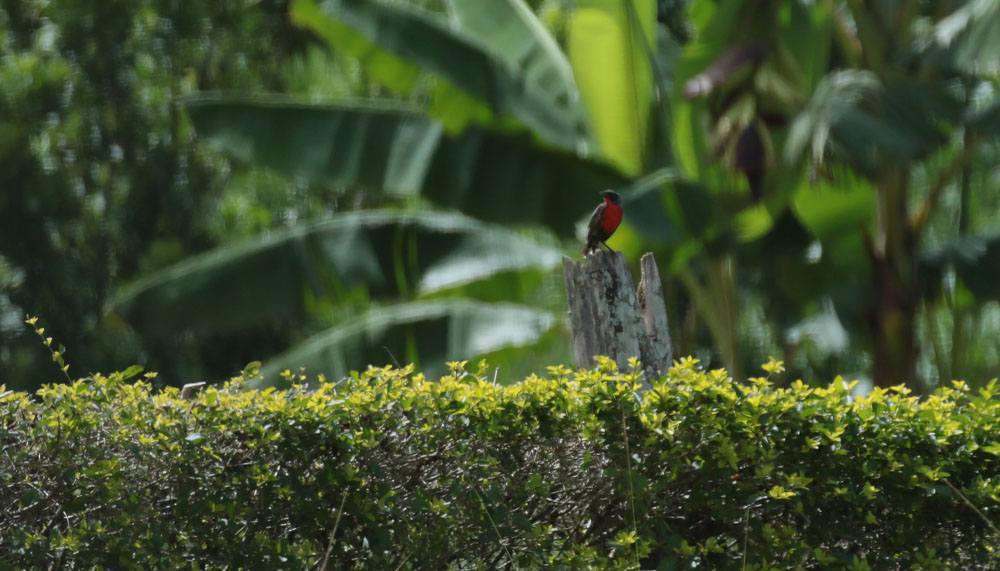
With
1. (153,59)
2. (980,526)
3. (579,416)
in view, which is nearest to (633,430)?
(579,416)

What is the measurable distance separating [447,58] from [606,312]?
4.84 metres

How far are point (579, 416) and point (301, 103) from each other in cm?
619

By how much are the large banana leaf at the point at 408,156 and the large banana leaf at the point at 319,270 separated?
72 cm

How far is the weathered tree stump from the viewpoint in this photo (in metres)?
3.87

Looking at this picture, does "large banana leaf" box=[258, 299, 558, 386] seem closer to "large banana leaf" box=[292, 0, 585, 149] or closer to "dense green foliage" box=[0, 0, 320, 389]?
"large banana leaf" box=[292, 0, 585, 149]

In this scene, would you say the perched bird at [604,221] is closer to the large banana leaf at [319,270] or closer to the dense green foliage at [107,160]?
the large banana leaf at [319,270]

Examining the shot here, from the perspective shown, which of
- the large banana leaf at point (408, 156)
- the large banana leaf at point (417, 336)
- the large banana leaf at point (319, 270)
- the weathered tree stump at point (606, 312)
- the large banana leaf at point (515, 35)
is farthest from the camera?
the large banana leaf at point (515, 35)

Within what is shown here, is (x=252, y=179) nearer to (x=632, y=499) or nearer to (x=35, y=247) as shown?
(x=35, y=247)

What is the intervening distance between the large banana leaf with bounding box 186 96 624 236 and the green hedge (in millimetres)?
4670

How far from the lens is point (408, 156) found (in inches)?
338

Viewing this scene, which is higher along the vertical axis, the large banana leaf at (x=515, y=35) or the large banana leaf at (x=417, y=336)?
the large banana leaf at (x=515, y=35)

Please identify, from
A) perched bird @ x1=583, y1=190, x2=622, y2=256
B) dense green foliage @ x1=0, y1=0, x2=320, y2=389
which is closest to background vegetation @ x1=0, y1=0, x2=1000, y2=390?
perched bird @ x1=583, y1=190, x2=622, y2=256

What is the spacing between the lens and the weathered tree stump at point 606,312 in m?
3.87

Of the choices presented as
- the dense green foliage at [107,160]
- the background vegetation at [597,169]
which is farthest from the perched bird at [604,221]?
the dense green foliage at [107,160]
